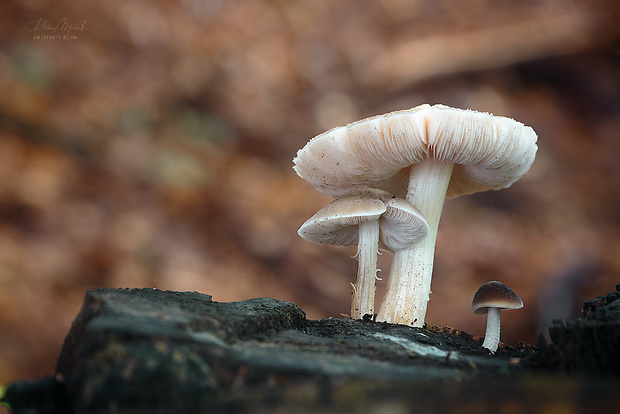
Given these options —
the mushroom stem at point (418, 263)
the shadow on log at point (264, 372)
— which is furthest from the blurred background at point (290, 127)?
the shadow on log at point (264, 372)

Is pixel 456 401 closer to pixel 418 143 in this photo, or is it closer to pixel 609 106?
pixel 418 143

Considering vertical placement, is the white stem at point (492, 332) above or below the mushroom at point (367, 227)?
below

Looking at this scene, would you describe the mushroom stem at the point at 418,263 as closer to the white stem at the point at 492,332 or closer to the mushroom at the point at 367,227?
the mushroom at the point at 367,227

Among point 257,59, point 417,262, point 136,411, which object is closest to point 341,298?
point 417,262

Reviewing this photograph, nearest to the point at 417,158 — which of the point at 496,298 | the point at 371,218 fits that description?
the point at 371,218

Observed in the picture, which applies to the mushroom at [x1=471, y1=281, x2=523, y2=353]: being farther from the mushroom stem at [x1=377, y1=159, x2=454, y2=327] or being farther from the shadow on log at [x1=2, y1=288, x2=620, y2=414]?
the shadow on log at [x1=2, y1=288, x2=620, y2=414]

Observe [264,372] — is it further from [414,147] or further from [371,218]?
[414,147]
